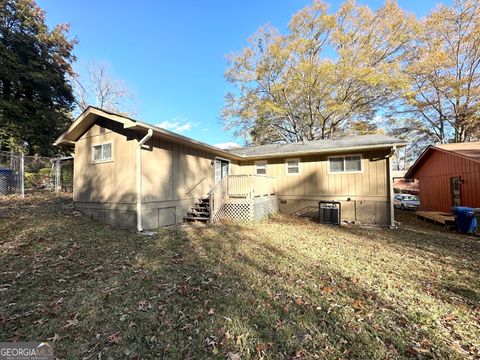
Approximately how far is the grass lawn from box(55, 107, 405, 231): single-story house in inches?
79.2

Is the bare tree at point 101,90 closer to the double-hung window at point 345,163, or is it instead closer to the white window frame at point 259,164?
the white window frame at point 259,164

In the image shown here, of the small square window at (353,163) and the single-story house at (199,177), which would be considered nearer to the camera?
the single-story house at (199,177)

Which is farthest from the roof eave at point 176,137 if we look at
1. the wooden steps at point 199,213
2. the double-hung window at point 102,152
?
the wooden steps at point 199,213

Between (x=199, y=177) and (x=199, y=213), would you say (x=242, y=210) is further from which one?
(x=199, y=177)

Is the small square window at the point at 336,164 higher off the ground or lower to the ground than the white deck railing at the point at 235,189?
higher

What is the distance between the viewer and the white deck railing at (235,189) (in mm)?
9461

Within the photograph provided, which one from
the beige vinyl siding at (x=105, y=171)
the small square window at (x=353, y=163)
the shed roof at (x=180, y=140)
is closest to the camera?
the shed roof at (x=180, y=140)

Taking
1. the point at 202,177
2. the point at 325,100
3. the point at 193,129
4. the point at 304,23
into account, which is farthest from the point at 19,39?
the point at 325,100

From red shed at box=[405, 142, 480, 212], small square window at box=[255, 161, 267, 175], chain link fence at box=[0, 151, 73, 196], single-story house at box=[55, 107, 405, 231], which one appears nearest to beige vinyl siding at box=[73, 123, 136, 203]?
single-story house at box=[55, 107, 405, 231]

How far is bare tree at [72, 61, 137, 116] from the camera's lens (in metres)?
24.2

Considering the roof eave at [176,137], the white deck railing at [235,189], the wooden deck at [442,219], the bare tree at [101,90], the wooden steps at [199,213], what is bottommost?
the wooden deck at [442,219]

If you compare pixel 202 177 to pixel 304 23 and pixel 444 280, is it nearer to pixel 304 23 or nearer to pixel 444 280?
pixel 444 280

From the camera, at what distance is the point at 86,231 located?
6.75 meters

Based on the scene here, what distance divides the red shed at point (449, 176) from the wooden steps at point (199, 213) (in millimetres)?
12104
